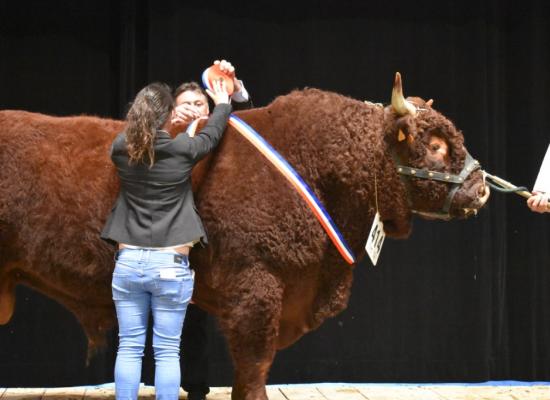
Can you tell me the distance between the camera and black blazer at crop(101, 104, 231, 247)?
2.77 meters

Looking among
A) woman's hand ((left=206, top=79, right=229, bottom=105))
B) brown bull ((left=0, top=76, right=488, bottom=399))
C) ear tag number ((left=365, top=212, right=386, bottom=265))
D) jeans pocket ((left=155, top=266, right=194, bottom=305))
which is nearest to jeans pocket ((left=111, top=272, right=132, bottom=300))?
jeans pocket ((left=155, top=266, right=194, bottom=305))

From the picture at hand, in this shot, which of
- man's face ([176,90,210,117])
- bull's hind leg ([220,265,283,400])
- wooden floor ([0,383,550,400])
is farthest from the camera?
wooden floor ([0,383,550,400])

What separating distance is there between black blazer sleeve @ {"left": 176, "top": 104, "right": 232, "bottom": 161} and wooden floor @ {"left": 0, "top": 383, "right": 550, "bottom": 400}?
5.48 feet

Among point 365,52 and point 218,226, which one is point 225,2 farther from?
point 218,226

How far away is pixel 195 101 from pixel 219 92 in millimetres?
276

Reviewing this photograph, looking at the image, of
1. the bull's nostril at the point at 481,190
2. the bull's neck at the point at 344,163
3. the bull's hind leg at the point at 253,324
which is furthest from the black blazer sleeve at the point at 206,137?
the bull's nostril at the point at 481,190

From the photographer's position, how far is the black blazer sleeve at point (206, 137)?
9.18 ft

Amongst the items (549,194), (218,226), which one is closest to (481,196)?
(549,194)

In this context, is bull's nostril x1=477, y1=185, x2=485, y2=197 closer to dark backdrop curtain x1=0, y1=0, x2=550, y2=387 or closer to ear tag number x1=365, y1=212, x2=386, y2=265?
ear tag number x1=365, y1=212, x2=386, y2=265

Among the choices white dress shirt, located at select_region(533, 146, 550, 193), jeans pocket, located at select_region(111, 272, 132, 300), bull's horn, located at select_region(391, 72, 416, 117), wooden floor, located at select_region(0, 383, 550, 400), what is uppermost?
bull's horn, located at select_region(391, 72, 416, 117)

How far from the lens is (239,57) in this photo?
14.7 feet

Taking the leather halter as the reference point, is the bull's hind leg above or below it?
below

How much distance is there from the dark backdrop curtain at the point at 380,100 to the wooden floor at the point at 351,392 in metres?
0.10

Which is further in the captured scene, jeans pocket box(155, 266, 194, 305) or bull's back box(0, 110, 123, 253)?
bull's back box(0, 110, 123, 253)
